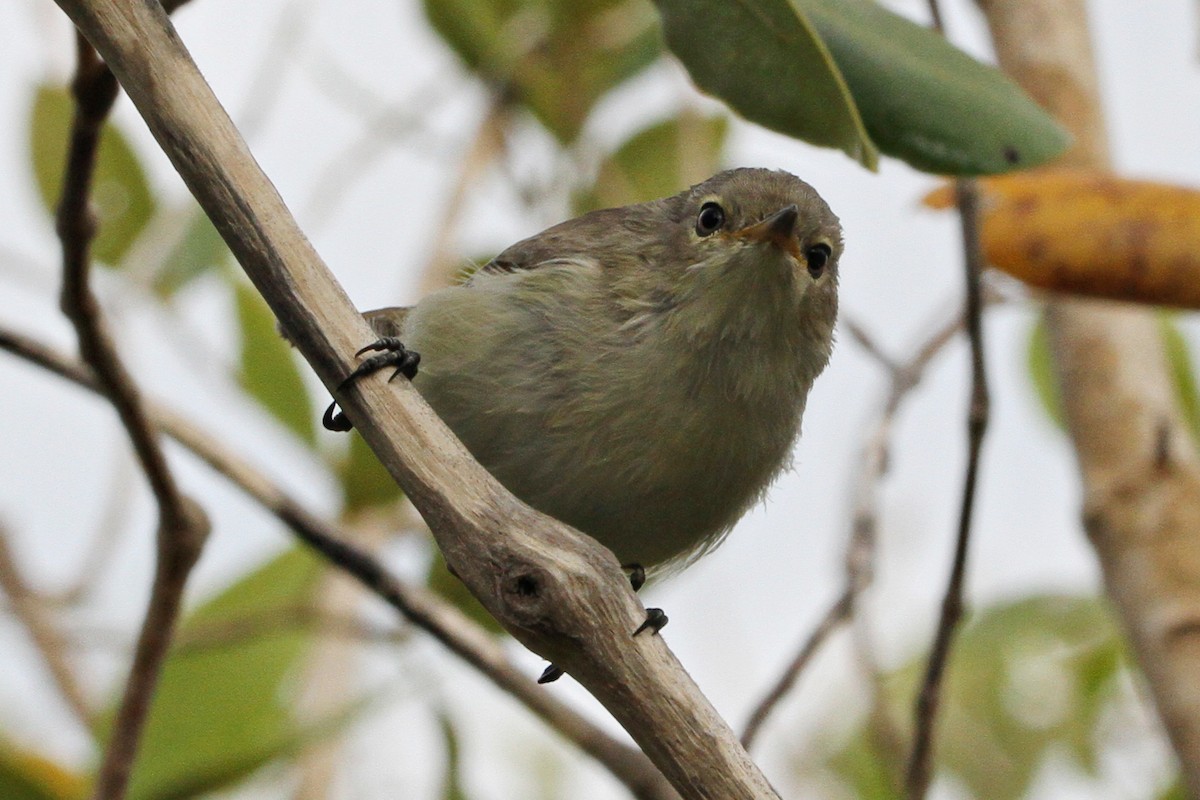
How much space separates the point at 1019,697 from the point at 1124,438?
114 cm

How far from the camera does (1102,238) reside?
2.43 meters

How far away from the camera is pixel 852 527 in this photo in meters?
2.65

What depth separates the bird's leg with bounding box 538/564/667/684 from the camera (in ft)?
5.03

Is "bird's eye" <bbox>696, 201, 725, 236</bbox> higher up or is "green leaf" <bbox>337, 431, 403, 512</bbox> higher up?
"bird's eye" <bbox>696, 201, 725, 236</bbox>

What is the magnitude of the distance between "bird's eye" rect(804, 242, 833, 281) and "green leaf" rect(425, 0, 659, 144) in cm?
145

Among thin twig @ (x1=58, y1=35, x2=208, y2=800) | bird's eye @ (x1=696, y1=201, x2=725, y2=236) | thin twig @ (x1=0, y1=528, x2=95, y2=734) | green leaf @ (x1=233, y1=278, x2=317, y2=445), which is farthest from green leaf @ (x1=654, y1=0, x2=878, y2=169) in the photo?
thin twig @ (x1=0, y1=528, x2=95, y2=734)

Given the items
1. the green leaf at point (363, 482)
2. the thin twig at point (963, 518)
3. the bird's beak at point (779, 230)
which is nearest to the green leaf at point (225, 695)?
the green leaf at point (363, 482)

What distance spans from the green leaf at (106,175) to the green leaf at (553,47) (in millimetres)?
951

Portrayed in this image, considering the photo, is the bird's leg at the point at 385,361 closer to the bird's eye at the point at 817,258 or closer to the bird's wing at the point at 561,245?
the bird's wing at the point at 561,245

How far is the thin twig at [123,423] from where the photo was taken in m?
1.89

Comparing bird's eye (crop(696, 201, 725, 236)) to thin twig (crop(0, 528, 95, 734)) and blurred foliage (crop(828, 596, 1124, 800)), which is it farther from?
thin twig (crop(0, 528, 95, 734))

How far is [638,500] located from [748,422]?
0.23 meters

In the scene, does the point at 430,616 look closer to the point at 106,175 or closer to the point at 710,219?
the point at 710,219

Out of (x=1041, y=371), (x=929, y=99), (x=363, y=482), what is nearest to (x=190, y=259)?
(x=363, y=482)
